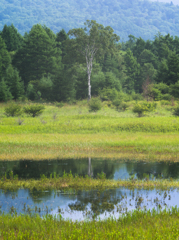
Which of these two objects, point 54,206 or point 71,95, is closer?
point 54,206

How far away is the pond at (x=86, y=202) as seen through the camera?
332 inches

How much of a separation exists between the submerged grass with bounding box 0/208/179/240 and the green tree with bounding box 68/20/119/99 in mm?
48559

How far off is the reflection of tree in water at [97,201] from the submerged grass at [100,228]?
1.28 meters

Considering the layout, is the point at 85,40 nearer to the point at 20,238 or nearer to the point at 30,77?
the point at 30,77

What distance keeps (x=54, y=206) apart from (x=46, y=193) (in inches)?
51.6

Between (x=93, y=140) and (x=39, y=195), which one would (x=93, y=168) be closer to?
(x=39, y=195)

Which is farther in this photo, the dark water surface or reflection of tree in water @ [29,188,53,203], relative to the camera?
the dark water surface

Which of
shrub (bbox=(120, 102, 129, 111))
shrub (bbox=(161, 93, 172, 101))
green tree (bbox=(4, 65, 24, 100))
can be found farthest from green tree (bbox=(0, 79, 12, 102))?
shrub (bbox=(161, 93, 172, 101))

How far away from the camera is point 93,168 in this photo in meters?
14.4

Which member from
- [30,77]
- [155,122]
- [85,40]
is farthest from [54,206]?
[30,77]

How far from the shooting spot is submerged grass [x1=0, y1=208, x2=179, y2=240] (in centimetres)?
595

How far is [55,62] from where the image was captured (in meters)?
67.3

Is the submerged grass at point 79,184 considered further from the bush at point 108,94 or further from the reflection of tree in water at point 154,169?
the bush at point 108,94

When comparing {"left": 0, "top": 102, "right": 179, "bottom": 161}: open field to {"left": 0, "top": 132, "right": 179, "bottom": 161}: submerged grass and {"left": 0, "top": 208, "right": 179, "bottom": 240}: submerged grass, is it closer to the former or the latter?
{"left": 0, "top": 132, "right": 179, "bottom": 161}: submerged grass
